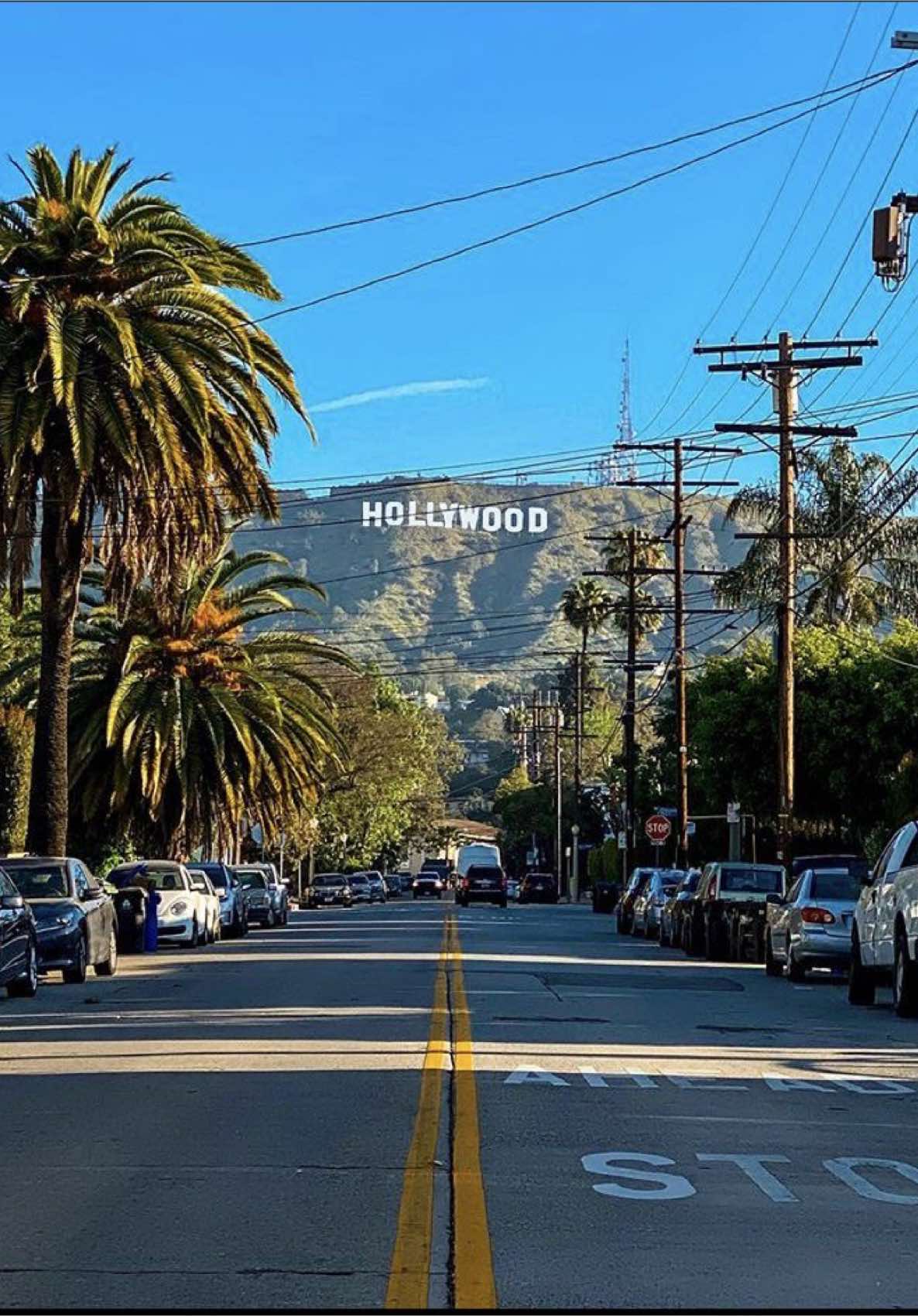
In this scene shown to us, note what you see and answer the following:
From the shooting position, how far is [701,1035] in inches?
747

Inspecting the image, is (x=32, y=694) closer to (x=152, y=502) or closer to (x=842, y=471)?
(x=152, y=502)

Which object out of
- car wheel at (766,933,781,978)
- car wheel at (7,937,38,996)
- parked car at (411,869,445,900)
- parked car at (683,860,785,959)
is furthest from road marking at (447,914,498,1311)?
parked car at (411,869,445,900)

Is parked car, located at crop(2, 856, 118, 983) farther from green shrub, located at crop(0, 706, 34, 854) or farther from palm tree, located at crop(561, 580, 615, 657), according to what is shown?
palm tree, located at crop(561, 580, 615, 657)

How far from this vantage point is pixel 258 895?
55.6 meters

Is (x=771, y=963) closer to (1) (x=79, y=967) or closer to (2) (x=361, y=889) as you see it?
(1) (x=79, y=967)

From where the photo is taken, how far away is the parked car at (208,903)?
1626 inches

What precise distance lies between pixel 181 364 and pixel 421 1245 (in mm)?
24534

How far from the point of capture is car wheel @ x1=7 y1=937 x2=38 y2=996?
22930 mm

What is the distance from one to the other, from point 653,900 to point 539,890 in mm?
54903

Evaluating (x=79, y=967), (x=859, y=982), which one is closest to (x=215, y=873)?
(x=79, y=967)

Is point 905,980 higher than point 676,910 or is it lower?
lower

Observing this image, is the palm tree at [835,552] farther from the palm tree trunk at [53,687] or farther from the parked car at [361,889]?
the parked car at [361,889]

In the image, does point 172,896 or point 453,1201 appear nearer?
point 453,1201

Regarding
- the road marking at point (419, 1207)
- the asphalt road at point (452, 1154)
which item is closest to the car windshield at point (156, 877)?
the asphalt road at point (452, 1154)
